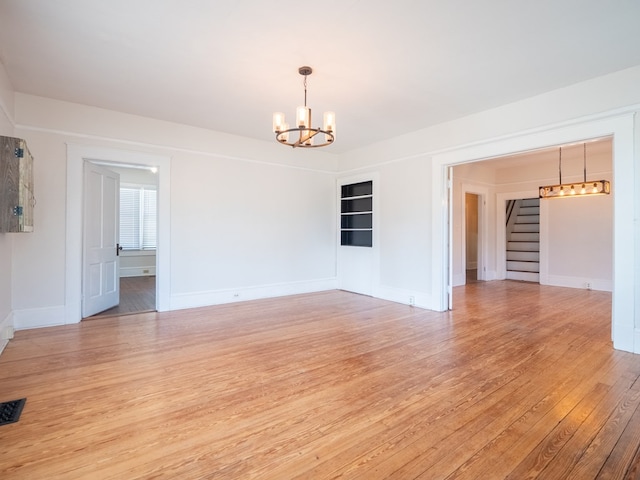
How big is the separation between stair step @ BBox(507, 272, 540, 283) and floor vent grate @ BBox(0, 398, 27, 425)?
380 inches

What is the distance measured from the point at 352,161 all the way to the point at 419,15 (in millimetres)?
4149

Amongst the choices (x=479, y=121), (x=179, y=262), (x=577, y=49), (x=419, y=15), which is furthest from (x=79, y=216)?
(x=577, y=49)

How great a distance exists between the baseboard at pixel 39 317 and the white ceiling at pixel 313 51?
2.77m

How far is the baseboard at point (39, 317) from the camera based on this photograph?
4074 millimetres

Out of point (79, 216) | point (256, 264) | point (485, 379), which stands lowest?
point (485, 379)

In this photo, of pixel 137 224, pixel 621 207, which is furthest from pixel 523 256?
pixel 137 224

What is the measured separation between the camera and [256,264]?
6.01m

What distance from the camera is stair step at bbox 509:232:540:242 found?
30.2 ft

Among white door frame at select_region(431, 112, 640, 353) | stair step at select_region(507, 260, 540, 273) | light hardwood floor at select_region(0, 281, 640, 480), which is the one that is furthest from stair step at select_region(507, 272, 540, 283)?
white door frame at select_region(431, 112, 640, 353)

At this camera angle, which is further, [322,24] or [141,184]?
[141,184]

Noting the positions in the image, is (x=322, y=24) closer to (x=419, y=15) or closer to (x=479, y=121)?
(x=419, y=15)

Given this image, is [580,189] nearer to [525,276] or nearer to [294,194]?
[525,276]

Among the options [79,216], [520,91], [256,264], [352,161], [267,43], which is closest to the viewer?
[267,43]

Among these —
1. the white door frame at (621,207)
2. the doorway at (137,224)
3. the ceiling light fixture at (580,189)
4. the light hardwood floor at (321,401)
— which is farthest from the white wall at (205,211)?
the ceiling light fixture at (580,189)
